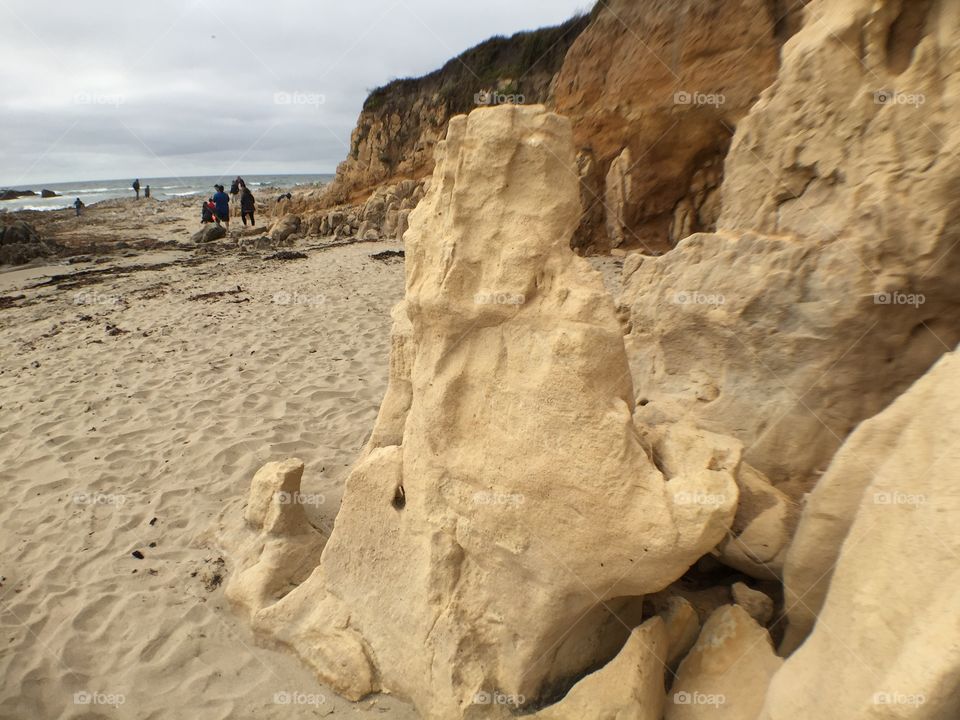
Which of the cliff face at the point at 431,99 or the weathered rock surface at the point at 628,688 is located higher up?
the cliff face at the point at 431,99

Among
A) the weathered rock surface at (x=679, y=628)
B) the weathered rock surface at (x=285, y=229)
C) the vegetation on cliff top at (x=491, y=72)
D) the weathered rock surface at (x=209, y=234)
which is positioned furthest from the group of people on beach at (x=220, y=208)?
the weathered rock surface at (x=679, y=628)

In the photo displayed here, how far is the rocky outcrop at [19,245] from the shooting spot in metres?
14.4

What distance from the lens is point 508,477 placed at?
2.21 m

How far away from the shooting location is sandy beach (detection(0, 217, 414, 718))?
2729 millimetres

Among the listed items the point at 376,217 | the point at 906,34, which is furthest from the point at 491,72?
the point at 906,34

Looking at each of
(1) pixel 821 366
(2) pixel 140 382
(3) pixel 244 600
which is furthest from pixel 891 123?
(2) pixel 140 382

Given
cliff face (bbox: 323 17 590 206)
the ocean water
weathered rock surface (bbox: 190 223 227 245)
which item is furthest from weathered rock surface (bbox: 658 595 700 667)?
the ocean water

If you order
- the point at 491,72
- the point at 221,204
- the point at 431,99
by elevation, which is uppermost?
the point at 491,72

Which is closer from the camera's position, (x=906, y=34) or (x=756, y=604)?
(x=756, y=604)

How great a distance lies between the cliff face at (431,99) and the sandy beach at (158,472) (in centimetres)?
1040

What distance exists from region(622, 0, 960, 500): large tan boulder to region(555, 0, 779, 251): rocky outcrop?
20.9ft

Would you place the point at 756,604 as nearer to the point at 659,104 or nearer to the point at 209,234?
the point at 659,104

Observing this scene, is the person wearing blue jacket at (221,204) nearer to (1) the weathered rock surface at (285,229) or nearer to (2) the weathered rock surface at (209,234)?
(2) the weathered rock surface at (209,234)

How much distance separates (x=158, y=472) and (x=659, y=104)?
9.00m
